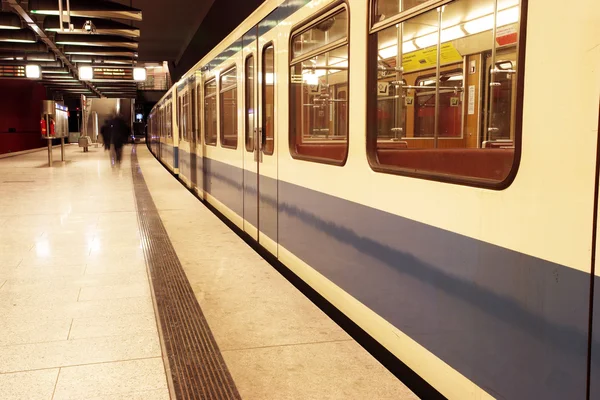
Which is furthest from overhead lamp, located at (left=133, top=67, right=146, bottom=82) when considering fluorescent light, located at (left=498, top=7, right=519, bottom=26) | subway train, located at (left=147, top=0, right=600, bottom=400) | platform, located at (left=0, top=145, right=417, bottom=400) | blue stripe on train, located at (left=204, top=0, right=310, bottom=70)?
fluorescent light, located at (left=498, top=7, right=519, bottom=26)

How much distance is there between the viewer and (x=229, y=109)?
7.02m

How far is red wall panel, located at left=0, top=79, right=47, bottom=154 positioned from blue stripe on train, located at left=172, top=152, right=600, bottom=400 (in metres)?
27.4

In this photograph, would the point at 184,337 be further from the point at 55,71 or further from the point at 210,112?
the point at 55,71

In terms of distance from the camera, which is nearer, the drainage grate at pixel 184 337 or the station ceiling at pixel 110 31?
the drainage grate at pixel 184 337

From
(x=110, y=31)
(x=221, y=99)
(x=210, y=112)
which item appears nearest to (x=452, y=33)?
(x=221, y=99)

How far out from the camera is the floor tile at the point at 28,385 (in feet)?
8.49

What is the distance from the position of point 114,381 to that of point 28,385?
39 cm

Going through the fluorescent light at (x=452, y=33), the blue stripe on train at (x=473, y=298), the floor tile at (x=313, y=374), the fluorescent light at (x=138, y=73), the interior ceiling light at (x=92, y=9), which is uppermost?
the interior ceiling light at (x=92, y=9)

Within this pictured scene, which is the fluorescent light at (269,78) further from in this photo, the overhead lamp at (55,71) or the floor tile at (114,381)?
the overhead lamp at (55,71)

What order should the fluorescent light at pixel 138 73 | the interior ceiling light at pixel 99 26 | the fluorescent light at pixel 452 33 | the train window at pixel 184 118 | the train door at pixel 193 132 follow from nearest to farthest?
the fluorescent light at pixel 452 33 → the train door at pixel 193 132 → the train window at pixel 184 118 → the interior ceiling light at pixel 99 26 → the fluorescent light at pixel 138 73

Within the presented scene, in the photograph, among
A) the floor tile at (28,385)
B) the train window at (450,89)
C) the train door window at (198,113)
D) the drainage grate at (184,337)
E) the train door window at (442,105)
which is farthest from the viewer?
the train door window at (198,113)

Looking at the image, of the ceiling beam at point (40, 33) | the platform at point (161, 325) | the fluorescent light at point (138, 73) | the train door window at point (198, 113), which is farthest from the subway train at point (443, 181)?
the fluorescent light at point (138, 73)

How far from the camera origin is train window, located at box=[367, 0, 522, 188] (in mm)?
3403

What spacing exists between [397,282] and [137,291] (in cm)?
229
